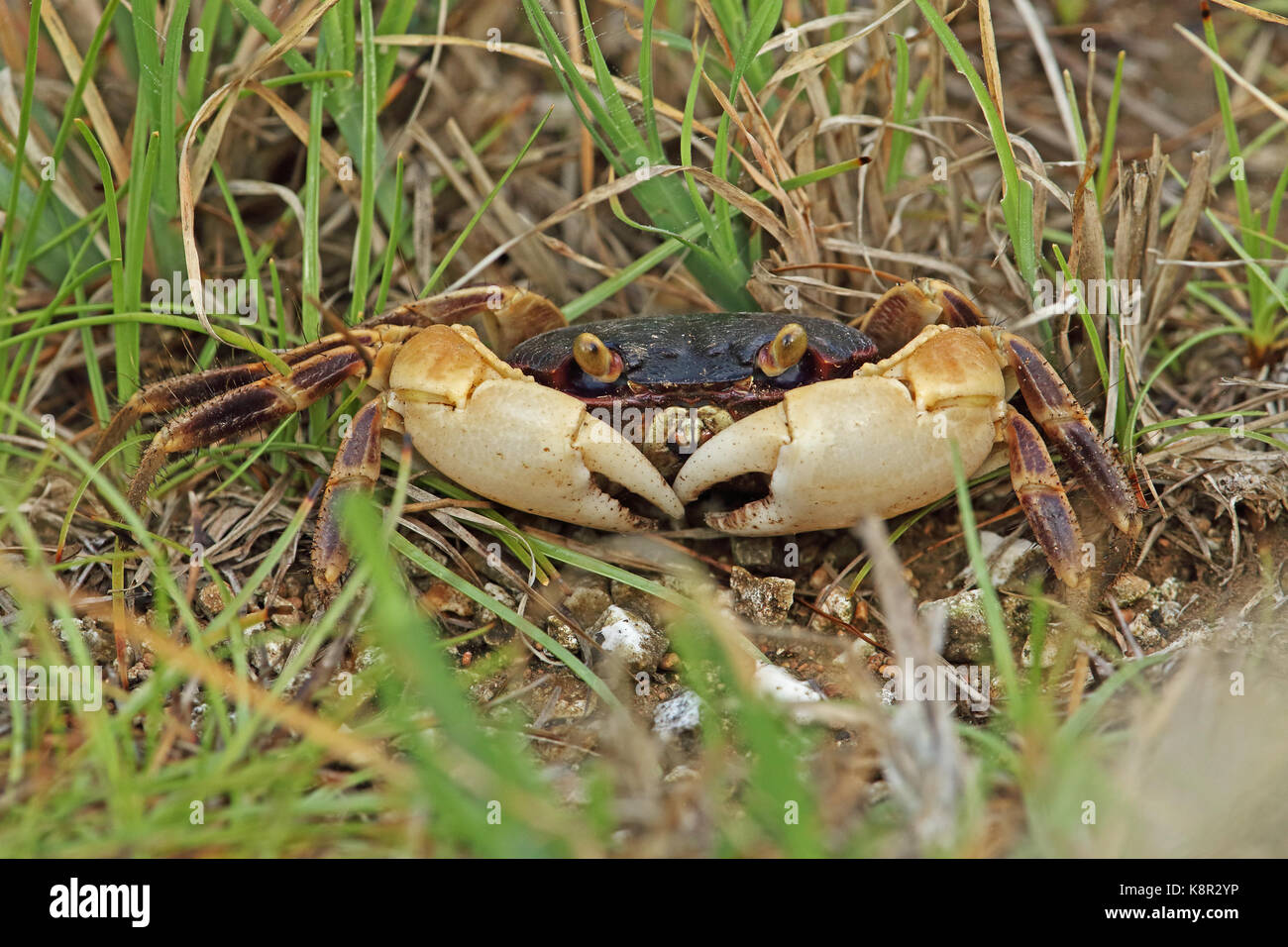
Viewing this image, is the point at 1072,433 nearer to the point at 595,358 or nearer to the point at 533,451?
the point at 595,358

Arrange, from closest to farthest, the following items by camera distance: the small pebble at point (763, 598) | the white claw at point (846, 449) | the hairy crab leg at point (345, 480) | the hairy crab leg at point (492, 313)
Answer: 1. the white claw at point (846, 449)
2. the hairy crab leg at point (345, 480)
3. the small pebble at point (763, 598)
4. the hairy crab leg at point (492, 313)

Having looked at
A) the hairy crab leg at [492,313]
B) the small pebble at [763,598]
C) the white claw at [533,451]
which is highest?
the hairy crab leg at [492,313]

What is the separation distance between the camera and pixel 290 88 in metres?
2.89

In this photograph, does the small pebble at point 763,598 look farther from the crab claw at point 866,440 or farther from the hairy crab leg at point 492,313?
the hairy crab leg at point 492,313

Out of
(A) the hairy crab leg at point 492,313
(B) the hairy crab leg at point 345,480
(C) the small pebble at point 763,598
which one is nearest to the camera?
(B) the hairy crab leg at point 345,480

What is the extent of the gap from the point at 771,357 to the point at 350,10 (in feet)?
4.29

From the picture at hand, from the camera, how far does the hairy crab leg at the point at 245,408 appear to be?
218 centimetres

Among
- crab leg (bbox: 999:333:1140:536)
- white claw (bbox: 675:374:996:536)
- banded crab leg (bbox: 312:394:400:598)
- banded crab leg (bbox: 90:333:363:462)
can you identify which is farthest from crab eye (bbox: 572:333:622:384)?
crab leg (bbox: 999:333:1140:536)

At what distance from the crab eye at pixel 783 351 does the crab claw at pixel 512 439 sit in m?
0.31

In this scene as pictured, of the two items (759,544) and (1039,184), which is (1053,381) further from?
(759,544)

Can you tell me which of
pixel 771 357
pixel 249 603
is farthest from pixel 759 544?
pixel 249 603

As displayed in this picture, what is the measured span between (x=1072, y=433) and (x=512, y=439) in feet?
3.66

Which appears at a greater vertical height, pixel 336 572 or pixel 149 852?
pixel 336 572

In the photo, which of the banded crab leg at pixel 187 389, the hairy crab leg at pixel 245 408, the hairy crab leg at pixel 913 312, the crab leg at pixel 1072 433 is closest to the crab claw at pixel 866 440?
the crab leg at pixel 1072 433
